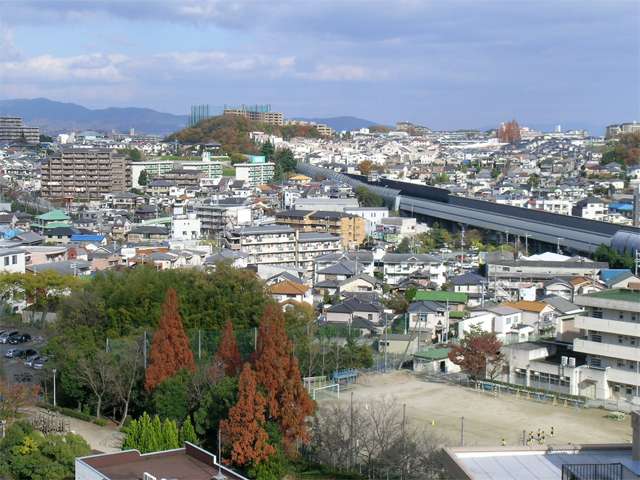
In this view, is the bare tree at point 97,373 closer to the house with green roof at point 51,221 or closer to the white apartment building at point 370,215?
the house with green roof at point 51,221

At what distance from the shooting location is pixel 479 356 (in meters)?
8.48

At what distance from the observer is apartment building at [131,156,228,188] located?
2769cm

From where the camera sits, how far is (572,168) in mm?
31844

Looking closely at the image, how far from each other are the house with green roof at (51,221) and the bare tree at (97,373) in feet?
35.9

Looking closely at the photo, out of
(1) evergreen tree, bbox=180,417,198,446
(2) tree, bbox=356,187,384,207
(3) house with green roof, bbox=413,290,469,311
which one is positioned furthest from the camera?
(2) tree, bbox=356,187,384,207

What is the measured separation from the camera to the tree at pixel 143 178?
26.9 m

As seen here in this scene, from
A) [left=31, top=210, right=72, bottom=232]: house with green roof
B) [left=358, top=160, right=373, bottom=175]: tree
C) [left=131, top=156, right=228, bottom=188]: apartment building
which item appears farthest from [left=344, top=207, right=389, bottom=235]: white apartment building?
[left=358, top=160, right=373, bottom=175]: tree

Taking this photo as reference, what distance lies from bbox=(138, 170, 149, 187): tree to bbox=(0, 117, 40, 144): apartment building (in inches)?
601

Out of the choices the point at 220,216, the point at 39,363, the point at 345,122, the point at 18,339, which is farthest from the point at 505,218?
the point at 345,122

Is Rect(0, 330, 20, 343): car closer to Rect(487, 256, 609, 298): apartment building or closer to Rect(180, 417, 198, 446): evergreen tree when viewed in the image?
Rect(180, 417, 198, 446): evergreen tree

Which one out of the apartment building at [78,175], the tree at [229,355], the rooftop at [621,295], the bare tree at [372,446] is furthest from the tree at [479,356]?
the apartment building at [78,175]

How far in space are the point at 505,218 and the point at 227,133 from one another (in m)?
19.4

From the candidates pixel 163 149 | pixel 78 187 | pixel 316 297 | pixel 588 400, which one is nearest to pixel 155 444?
pixel 588 400

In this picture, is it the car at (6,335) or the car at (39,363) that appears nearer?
the car at (39,363)
